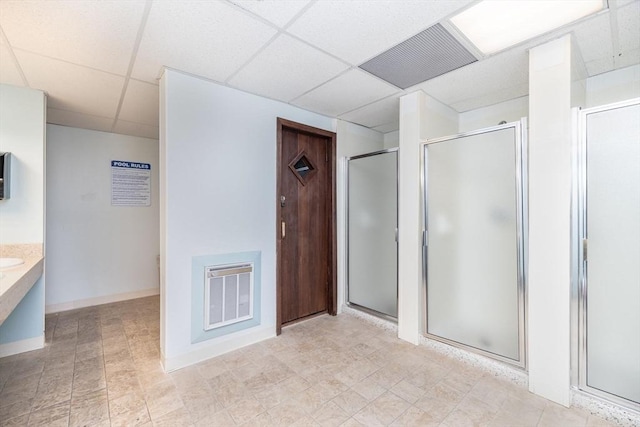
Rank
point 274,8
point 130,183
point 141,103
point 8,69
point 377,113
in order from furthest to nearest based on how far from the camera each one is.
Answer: point 130,183 < point 377,113 < point 141,103 < point 8,69 < point 274,8

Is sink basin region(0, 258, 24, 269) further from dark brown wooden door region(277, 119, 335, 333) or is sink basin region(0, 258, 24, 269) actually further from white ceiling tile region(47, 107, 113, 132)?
dark brown wooden door region(277, 119, 335, 333)

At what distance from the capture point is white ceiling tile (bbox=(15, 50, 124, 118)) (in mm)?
2145

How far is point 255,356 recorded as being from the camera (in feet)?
8.21

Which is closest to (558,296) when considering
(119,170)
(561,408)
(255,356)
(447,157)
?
(561,408)

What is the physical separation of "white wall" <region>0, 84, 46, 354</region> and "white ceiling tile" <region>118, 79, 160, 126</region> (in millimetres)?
699

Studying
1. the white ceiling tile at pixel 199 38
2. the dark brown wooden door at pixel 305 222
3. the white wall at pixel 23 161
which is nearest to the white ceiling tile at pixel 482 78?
the dark brown wooden door at pixel 305 222

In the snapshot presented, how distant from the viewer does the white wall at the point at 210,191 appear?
2.29 m

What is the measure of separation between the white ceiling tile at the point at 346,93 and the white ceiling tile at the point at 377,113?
125 millimetres

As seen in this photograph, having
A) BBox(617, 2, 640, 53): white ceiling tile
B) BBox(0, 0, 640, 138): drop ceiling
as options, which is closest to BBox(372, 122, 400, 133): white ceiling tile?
BBox(0, 0, 640, 138): drop ceiling

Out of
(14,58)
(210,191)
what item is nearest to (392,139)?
(210,191)

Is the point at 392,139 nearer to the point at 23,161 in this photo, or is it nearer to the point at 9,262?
the point at 23,161

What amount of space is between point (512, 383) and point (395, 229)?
1642mm

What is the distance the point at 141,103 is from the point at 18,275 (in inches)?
73.7

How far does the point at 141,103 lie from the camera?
9.60 ft
